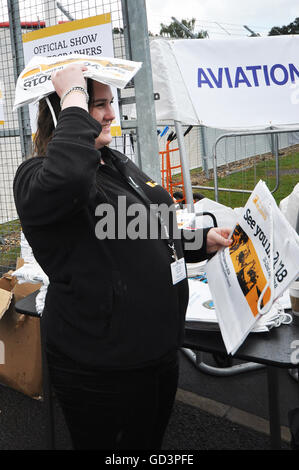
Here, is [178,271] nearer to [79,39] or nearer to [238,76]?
[79,39]

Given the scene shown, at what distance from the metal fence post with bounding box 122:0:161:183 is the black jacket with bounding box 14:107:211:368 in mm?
1231

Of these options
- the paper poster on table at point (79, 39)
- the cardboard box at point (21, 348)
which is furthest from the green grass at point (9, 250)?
the paper poster on table at point (79, 39)

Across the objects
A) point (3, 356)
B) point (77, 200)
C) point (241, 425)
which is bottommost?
point (241, 425)

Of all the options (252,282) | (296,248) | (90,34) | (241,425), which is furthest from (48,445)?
(90,34)

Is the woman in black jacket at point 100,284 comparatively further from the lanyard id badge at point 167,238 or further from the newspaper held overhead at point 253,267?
the newspaper held overhead at point 253,267

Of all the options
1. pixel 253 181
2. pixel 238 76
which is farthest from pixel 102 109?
pixel 253 181

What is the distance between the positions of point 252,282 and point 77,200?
619 millimetres

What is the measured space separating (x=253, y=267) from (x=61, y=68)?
0.84 metres

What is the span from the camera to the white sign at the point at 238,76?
134 inches

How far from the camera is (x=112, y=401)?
47.9 inches

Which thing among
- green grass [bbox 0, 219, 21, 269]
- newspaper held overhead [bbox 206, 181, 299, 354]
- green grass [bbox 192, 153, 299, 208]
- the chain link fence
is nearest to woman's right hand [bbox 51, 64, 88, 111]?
newspaper held overhead [bbox 206, 181, 299, 354]

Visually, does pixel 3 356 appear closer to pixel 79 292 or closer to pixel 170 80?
pixel 79 292

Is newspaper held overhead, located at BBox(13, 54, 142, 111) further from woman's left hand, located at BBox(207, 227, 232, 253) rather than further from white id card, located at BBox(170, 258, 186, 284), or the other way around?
woman's left hand, located at BBox(207, 227, 232, 253)

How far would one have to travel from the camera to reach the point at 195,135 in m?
10.1
